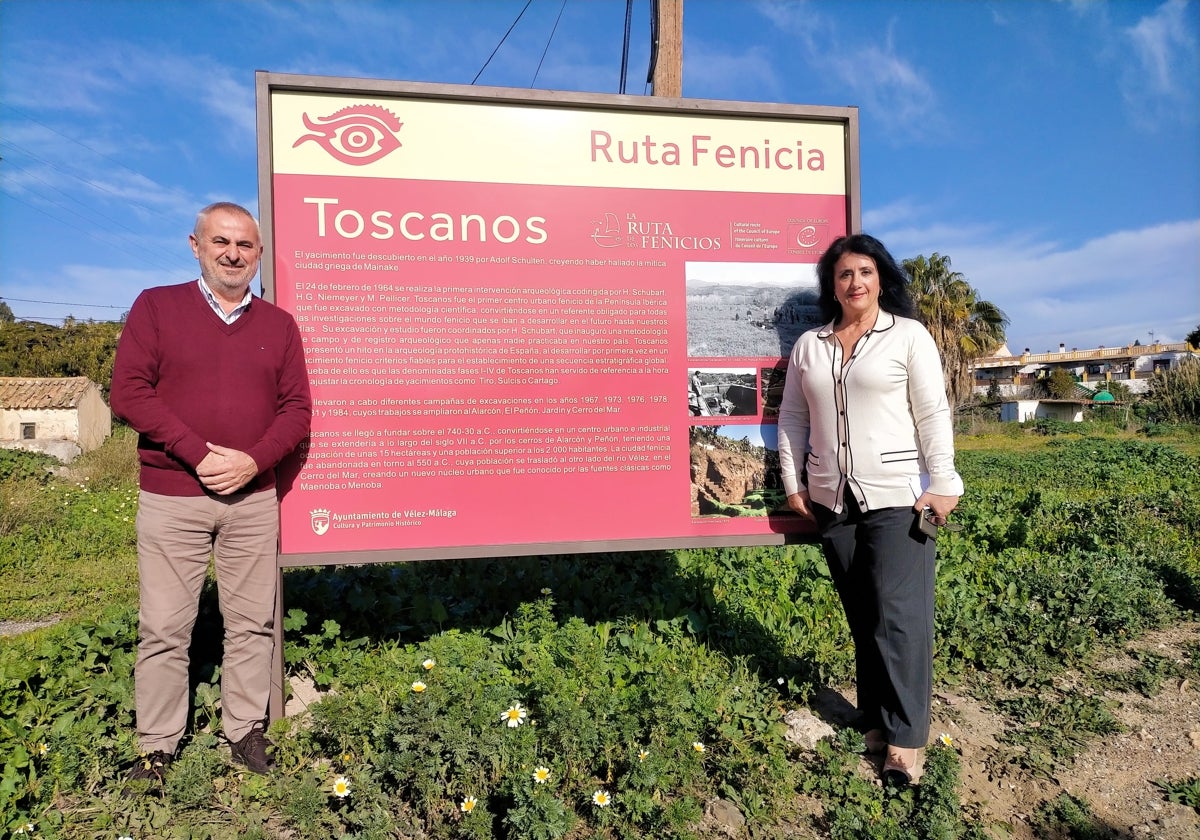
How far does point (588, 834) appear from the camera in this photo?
2709 millimetres

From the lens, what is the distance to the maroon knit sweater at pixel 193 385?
284 centimetres

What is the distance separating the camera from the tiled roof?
26344 millimetres

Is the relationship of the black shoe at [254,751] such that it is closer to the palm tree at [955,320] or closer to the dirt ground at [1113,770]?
the dirt ground at [1113,770]

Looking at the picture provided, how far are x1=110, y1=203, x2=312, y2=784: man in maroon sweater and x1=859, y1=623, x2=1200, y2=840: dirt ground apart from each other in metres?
3.14

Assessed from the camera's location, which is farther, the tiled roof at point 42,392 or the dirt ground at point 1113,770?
the tiled roof at point 42,392

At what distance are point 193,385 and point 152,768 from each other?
1590mm

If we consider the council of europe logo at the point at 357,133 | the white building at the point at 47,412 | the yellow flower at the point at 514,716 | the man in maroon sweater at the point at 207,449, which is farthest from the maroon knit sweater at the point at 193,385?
the white building at the point at 47,412

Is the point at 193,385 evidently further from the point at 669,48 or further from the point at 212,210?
the point at 669,48

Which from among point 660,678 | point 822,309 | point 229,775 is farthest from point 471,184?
point 229,775

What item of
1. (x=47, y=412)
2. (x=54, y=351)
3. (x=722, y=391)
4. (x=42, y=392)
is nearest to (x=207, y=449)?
(x=722, y=391)

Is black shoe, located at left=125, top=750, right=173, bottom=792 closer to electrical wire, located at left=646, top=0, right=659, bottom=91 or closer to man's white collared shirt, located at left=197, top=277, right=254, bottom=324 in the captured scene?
man's white collared shirt, located at left=197, top=277, right=254, bottom=324

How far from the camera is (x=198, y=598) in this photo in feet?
10.0

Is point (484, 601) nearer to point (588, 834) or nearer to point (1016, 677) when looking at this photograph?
point (588, 834)

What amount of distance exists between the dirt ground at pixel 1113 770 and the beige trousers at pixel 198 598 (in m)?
3.15
